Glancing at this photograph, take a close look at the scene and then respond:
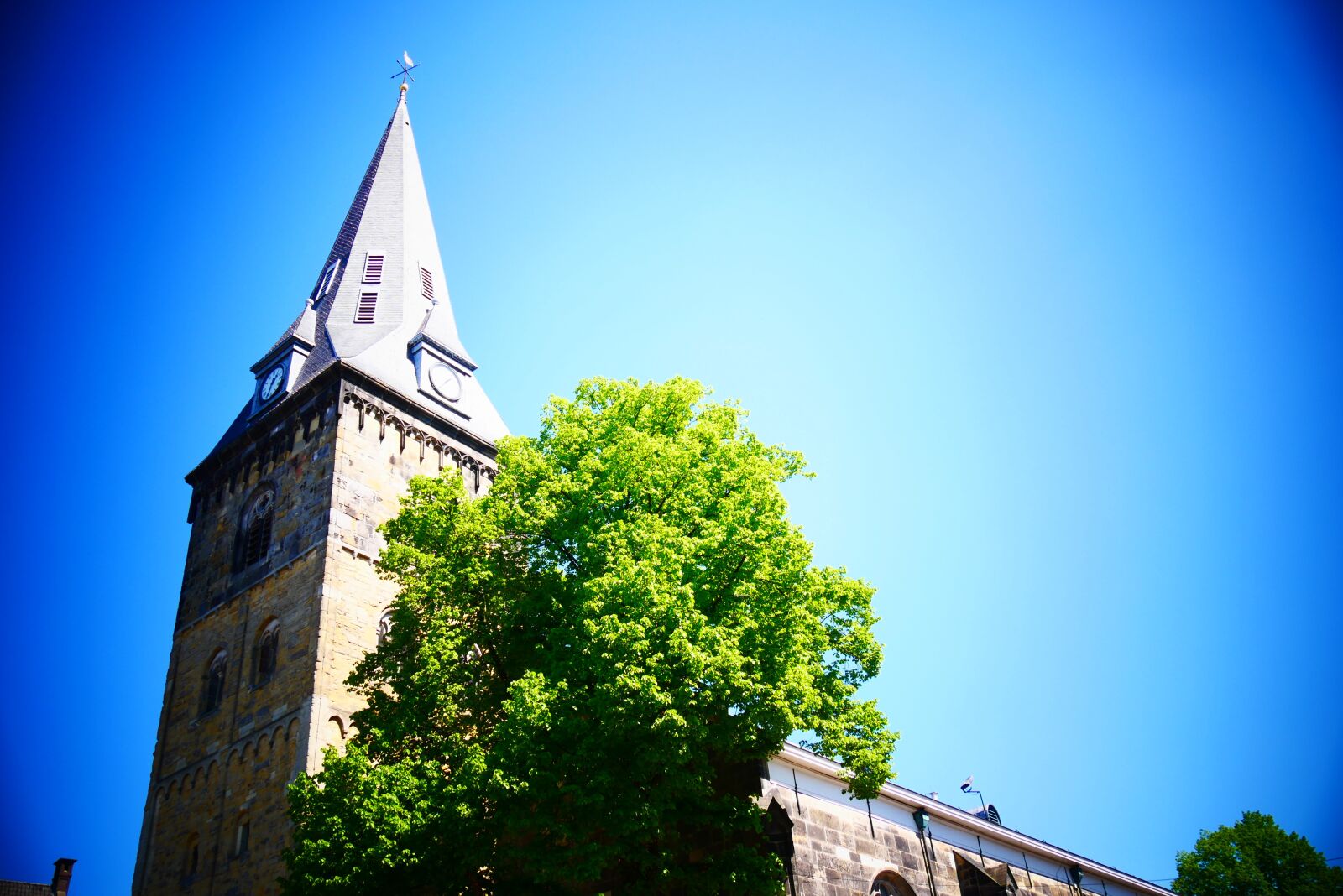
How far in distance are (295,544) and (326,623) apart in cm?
305

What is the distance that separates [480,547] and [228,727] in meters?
11.0

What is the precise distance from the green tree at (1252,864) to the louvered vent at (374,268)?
34199 millimetres

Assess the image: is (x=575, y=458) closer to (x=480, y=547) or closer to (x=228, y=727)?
(x=480, y=547)

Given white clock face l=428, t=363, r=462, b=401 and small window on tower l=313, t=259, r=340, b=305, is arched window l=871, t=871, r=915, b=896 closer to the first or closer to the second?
white clock face l=428, t=363, r=462, b=401

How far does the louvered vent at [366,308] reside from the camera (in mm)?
32438

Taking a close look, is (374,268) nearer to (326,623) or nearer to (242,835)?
(326,623)

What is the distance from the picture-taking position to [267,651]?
2531 cm

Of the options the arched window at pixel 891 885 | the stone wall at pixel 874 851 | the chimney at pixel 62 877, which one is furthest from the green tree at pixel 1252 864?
the chimney at pixel 62 877

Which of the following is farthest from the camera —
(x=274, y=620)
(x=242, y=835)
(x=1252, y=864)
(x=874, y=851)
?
(x=1252, y=864)

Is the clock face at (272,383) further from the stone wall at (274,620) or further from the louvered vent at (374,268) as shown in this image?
the louvered vent at (374,268)

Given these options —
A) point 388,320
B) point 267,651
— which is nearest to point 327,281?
point 388,320

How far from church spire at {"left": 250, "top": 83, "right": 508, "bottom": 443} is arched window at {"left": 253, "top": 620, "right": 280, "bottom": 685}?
7.03 meters

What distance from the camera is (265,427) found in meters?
29.8

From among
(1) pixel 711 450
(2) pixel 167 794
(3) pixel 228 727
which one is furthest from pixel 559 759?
(2) pixel 167 794
